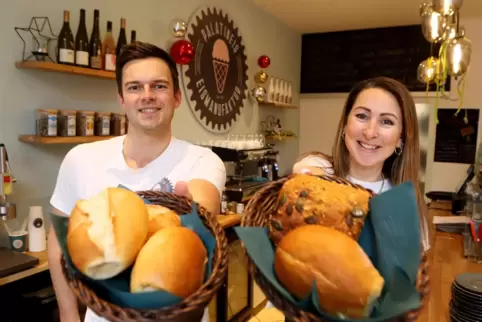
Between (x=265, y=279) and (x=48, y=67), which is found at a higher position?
(x=48, y=67)

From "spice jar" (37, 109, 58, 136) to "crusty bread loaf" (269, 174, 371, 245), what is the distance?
5.86 feet

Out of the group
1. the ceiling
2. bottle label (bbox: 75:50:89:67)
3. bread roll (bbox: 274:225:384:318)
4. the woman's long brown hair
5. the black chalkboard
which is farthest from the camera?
the black chalkboard

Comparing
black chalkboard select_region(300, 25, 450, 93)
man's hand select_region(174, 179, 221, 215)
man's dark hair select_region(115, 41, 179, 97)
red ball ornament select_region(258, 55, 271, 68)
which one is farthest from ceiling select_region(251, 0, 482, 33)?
man's hand select_region(174, 179, 221, 215)

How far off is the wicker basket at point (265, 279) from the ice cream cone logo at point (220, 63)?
307 cm

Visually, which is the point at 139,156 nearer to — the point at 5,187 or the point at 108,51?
the point at 5,187

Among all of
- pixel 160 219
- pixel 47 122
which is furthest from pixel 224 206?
pixel 160 219

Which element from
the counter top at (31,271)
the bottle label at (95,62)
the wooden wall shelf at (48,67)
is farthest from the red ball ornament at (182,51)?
the counter top at (31,271)

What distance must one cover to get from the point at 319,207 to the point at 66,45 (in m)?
2.03

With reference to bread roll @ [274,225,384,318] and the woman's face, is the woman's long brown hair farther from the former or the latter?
bread roll @ [274,225,384,318]

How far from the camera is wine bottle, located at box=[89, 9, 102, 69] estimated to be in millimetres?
2268

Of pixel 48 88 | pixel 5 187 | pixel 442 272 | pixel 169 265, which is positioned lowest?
pixel 442 272

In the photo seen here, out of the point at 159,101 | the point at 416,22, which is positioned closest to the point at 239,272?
the point at 159,101

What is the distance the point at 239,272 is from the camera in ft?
10.4

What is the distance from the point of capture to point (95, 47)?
232 cm
